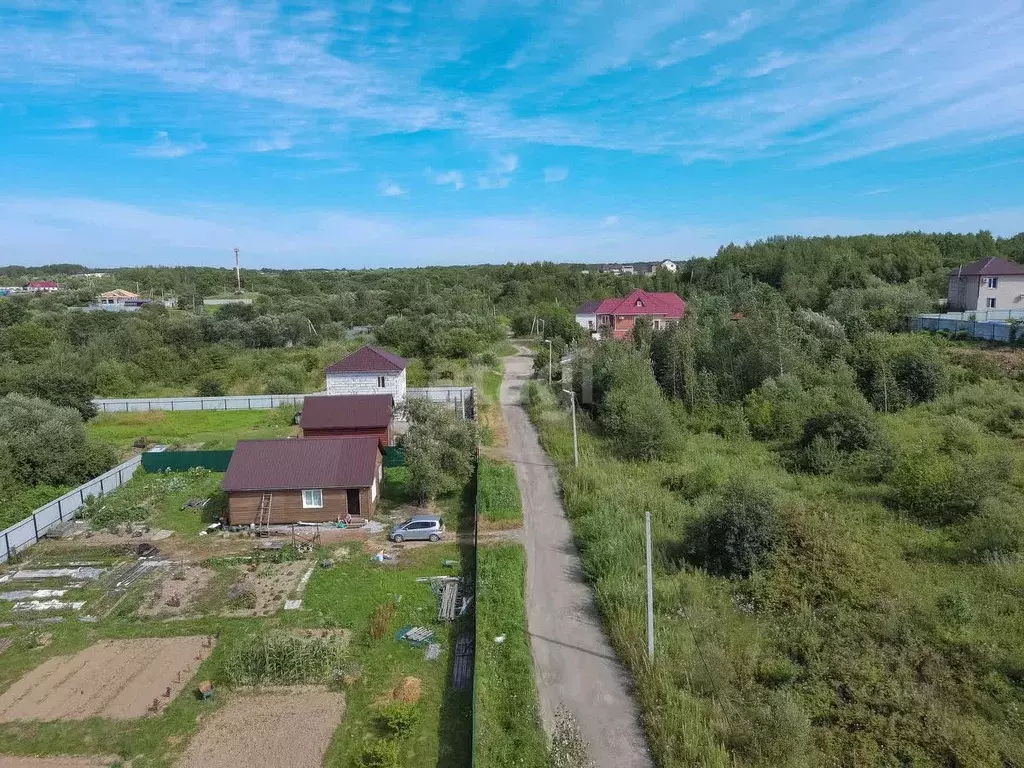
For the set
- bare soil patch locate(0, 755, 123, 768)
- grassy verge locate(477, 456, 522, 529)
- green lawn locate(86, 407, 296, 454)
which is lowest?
bare soil patch locate(0, 755, 123, 768)

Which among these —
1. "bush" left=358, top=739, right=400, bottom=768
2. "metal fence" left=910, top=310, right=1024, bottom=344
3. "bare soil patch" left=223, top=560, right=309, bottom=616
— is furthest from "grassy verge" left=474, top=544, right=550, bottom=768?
"metal fence" left=910, top=310, right=1024, bottom=344

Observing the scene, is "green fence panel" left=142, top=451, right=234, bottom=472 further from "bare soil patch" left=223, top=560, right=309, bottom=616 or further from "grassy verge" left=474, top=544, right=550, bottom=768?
"grassy verge" left=474, top=544, right=550, bottom=768

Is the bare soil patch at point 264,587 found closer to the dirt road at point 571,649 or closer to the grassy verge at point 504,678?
Answer: the grassy verge at point 504,678

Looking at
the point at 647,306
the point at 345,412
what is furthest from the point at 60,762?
the point at 647,306

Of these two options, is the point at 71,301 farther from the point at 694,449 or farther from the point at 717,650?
the point at 717,650

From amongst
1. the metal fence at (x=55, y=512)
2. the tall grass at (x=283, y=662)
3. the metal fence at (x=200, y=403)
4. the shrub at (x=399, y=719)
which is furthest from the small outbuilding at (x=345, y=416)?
the shrub at (x=399, y=719)

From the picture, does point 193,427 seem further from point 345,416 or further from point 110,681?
point 110,681
